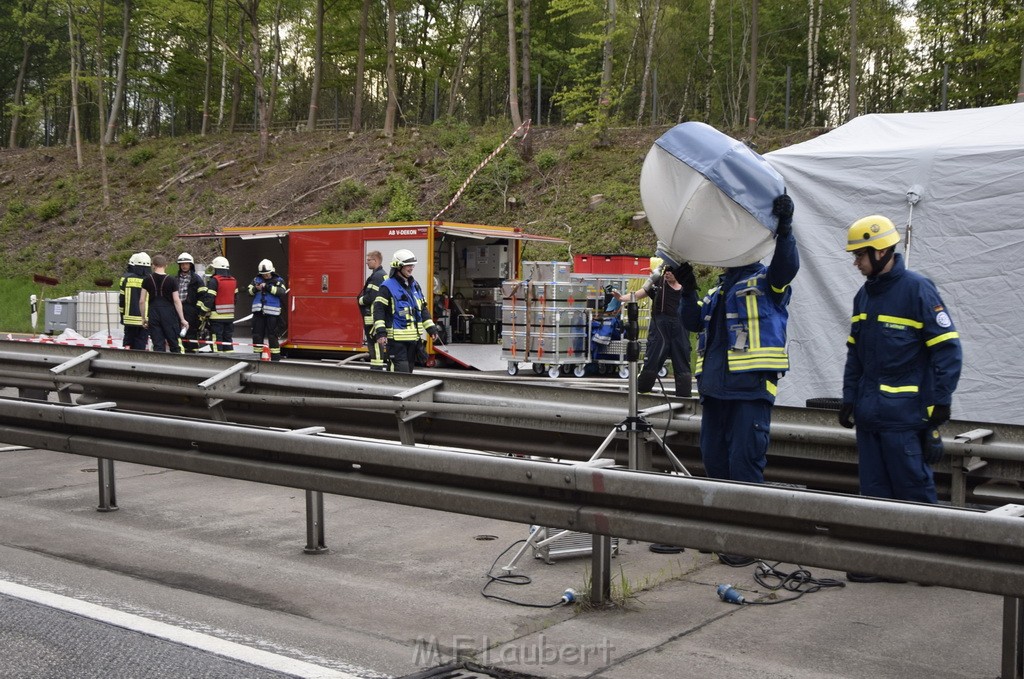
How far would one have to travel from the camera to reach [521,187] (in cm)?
3612

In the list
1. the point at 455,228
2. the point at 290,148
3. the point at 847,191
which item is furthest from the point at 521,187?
the point at 847,191

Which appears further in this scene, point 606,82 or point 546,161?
point 546,161

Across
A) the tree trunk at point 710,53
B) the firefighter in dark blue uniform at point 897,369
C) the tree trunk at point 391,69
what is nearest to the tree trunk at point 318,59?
the tree trunk at point 391,69

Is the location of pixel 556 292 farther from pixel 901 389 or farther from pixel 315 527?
pixel 901 389

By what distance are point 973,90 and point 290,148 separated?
27.0m

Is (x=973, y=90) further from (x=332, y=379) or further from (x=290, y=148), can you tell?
(x=332, y=379)

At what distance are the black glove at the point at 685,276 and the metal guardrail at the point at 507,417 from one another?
68 cm

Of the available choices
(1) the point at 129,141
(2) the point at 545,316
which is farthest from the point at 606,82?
(1) the point at 129,141

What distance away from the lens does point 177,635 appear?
5.00 meters

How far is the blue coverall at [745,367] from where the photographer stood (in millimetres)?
5809

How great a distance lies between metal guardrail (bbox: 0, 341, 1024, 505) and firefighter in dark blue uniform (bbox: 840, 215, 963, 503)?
8.2 inches

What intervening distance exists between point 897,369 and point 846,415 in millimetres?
397

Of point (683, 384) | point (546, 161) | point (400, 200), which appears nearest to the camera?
point (683, 384)

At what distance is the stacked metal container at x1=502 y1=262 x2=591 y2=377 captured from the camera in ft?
60.0
